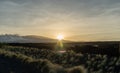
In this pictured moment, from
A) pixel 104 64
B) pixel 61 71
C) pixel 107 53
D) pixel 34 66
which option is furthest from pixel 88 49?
pixel 61 71

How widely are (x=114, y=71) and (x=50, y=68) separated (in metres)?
4.10


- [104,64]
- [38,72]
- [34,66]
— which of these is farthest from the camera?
[104,64]

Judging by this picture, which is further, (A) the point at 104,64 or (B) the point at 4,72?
(A) the point at 104,64

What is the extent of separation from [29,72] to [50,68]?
1.39m

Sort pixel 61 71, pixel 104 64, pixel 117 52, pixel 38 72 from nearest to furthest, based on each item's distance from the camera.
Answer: pixel 61 71, pixel 38 72, pixel 104 64, pixel 117 52

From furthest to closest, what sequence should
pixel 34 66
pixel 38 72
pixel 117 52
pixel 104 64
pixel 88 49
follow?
1. pixel 88 49
2. pixel 117 52
3. pixel 104 64
4. pixel 34 66
5. pixel 38 72

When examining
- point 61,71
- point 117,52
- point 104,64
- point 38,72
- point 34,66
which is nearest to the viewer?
point 61,71

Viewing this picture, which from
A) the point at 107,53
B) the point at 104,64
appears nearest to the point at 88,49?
the point at 107,53

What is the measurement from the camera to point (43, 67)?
21453 mm

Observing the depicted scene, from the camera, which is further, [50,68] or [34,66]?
[34,66]

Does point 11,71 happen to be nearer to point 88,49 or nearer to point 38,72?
point 38,72

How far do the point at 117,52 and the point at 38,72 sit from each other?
1438 centimetres

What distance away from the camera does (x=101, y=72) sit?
67.6ft

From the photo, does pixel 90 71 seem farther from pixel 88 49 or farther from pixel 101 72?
pixel 88 49
